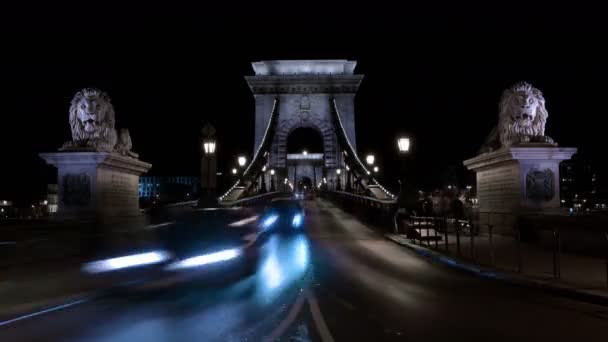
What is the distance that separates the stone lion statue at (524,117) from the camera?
76.1 ft

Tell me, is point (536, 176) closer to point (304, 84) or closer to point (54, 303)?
point (54, 303)

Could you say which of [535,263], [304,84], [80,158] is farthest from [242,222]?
[304,84]

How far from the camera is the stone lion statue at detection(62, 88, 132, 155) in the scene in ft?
86.0

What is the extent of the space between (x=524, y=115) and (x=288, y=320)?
55.3 feet

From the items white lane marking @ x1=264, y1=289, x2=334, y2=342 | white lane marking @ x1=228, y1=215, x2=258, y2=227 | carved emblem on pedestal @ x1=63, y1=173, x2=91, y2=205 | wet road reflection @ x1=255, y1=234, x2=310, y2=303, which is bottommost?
wet road reflection @ x1=255, y1=234, x2=310, y2=303

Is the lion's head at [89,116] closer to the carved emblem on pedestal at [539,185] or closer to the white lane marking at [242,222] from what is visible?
the white lane marking at [242,222]

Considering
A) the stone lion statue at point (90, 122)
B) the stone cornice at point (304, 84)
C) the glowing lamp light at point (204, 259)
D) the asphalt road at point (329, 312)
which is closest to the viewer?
the asphalt road at point (329, 312)

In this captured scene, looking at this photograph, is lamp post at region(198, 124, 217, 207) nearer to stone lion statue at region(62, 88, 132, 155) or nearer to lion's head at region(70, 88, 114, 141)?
stone lion statue at region(62, 88, 132, 155)

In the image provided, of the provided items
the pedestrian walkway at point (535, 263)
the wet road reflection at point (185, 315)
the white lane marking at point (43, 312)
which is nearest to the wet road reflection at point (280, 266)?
the wet road reflection at point (185, 315)

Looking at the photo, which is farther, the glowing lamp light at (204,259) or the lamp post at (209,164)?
the lamp post at (209,164)

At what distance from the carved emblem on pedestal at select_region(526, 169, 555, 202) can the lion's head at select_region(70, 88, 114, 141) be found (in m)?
16.9

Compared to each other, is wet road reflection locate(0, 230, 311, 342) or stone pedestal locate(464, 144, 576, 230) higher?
stone pedestal locate(464, 144, 576, 230)

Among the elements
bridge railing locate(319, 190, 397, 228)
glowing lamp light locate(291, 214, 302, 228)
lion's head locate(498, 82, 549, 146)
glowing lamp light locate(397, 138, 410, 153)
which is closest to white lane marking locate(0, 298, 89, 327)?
glowing lamp light locate(397, 138, 410, 153)

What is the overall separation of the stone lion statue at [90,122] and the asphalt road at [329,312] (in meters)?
13.7
